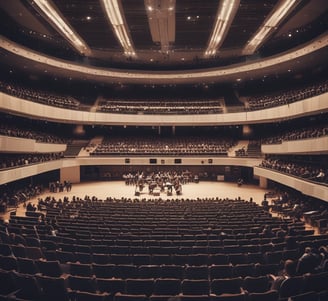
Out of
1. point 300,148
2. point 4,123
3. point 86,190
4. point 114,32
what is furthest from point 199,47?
A: point 4,123

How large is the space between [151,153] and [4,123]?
13.5m

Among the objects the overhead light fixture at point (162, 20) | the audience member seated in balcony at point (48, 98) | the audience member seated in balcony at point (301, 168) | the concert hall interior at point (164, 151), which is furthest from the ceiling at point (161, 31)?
the audience member seated in balcony at point (301, 168)

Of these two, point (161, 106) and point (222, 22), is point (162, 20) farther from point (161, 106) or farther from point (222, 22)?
point (161, 106)

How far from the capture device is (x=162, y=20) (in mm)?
19859

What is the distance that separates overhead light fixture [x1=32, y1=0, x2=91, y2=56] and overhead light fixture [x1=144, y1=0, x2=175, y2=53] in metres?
5.71

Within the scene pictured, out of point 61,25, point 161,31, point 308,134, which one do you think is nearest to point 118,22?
point 161,31

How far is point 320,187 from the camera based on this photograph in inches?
544

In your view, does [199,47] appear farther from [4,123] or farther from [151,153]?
[4,123]

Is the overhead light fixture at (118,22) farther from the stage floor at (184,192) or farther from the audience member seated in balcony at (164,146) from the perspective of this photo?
the stage floor at (184,192)

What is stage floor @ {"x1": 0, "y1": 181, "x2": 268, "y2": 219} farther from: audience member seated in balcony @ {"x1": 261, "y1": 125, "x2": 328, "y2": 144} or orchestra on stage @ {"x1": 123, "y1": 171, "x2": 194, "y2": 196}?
audience member seated in balcony @ {"x1": 261, "y1": 125, "x2": 328, "y2": 144}

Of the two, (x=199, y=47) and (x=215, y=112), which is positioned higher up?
(x=199, y=47)

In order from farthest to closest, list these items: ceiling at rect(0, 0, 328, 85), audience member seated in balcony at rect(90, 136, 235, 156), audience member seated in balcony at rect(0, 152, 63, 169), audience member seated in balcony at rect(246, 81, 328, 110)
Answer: audience member seated in balcony at rect(90, 136, 235, 156), audience member seated in balcony at rect(246, 81, 328, 110), audience member seated in balcony at rect(0, 152, 63, 169), ceiling at rect(0, 0, 328, 85)

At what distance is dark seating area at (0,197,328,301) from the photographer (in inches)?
201

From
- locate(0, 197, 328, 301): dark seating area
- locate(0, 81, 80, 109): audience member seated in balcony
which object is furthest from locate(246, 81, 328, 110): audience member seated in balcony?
locate(0, 81, 80, 109): audience member seated in balcony
